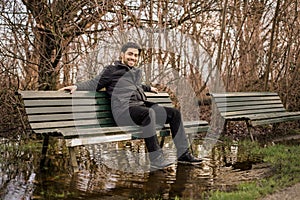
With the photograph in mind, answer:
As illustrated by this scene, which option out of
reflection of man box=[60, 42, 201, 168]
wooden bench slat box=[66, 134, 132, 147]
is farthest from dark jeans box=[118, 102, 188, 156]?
wooden bench slat box=[66, 134, 132, 147]

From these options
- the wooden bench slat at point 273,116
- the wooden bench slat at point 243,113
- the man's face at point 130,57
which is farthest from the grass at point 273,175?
the man's face at point 130,57

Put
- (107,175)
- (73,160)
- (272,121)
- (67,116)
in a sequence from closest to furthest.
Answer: (73,160), (107,175), (67,116), (272,121)

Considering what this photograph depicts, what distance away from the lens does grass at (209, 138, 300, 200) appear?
334cm

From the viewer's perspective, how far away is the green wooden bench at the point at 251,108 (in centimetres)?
610

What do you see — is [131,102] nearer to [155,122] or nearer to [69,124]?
[155,122]

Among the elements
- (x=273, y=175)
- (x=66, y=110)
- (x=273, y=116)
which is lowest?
(x=273, y=175)

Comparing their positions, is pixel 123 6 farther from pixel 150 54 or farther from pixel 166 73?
pixel 166 73

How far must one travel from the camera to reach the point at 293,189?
3607 mm

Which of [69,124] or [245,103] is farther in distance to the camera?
[245,103]

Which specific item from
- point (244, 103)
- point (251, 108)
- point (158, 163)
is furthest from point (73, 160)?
point (251, 108)

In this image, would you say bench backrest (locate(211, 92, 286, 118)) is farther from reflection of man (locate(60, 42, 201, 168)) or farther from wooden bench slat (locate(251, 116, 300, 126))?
reflection of man (locate(60, 42, 201, 168))

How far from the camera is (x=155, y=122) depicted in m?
4.55

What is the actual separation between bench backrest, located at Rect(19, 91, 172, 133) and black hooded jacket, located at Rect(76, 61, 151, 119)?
12cm

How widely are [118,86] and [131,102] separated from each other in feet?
0.80
